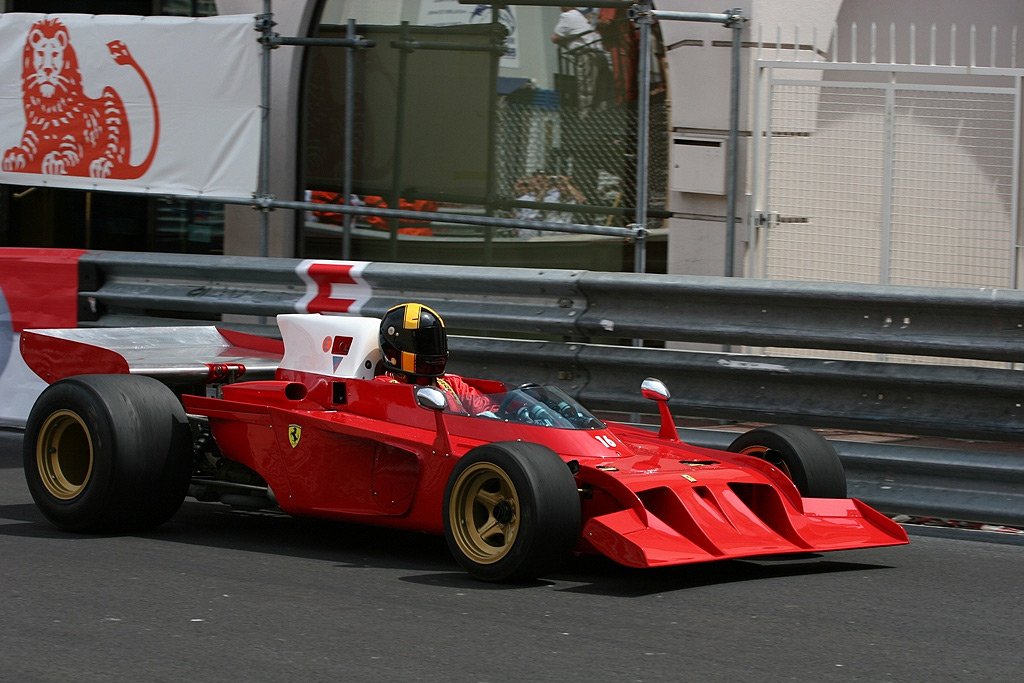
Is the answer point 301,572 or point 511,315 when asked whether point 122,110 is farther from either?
point 301,572

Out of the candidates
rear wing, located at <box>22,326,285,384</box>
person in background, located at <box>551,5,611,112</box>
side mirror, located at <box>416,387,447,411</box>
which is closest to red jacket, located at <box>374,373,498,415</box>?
side mirror, located at <box>416,387,447,411</box>

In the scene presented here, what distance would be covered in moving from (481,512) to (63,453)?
7.09 feet

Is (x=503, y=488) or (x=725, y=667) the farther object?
(x=503, y=488)

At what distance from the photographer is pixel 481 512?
617cm

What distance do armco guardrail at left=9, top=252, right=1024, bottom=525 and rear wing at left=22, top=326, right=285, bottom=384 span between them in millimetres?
1196

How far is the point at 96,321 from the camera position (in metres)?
10.2

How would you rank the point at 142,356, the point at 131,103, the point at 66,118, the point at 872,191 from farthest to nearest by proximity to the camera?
the point at 66,118 → the point at 131,103 → the point at 872,191 → the point at 142,356

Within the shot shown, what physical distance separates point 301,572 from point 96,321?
14.9 feet

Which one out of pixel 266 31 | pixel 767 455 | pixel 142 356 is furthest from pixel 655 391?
pixel 266 31

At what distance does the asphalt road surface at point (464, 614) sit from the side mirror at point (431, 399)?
0.64 m

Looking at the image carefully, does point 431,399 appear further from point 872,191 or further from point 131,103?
point 131,103

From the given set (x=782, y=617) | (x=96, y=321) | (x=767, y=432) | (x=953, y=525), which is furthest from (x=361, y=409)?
(x=96, y=321)

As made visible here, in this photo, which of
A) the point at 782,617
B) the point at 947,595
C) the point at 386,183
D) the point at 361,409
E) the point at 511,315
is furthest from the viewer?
the point at 386,183

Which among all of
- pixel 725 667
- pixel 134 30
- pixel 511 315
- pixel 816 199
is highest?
pixel 134 30
